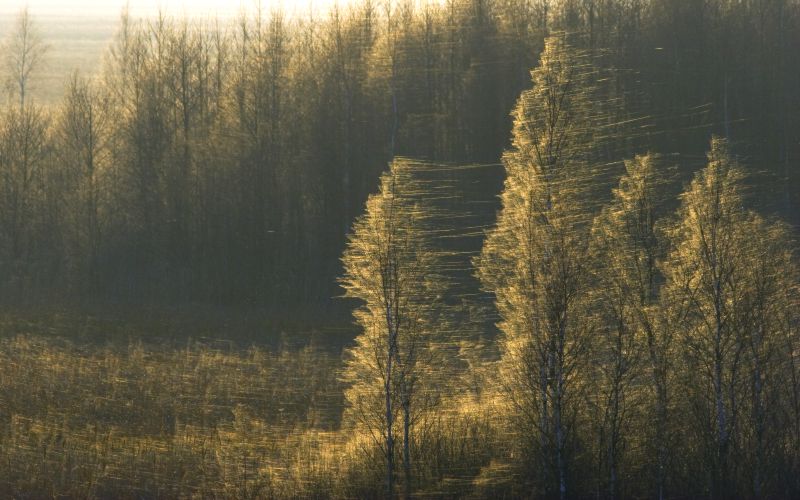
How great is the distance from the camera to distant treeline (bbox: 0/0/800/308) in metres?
54.0

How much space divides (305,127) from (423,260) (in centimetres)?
3537

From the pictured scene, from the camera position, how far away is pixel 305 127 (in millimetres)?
57375

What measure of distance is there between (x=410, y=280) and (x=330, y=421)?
757cm

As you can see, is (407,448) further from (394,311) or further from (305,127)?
(305,127)

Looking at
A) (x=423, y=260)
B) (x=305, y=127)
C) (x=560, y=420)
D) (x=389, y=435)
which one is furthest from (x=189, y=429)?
(x=305, y=127)

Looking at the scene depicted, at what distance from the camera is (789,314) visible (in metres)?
23.9

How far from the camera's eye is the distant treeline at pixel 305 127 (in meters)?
54.0

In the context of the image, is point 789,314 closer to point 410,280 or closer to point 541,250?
point 541,250

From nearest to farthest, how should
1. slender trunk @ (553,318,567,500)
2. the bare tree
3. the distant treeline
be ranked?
1. slender trunk @ (553,318,567,500)
2. the distant treeline
3. the bare tree

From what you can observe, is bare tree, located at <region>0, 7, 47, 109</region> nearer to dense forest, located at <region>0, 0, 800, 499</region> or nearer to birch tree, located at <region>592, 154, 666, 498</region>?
dense forest, located at <region>0, 0, 800, 499</region>

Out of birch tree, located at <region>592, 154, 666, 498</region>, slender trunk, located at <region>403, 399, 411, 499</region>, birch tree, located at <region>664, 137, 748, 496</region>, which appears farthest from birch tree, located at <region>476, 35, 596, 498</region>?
birch tree, located at <region>664, 137, 748, 496</region>

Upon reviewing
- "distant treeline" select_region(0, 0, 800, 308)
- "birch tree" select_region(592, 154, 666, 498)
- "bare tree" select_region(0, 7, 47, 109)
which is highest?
"bare tree" select_region(0, 7, 47, 109)

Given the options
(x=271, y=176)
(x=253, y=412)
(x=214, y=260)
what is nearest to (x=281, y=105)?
(x=271, y=176)

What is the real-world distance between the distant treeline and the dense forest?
19 cm
